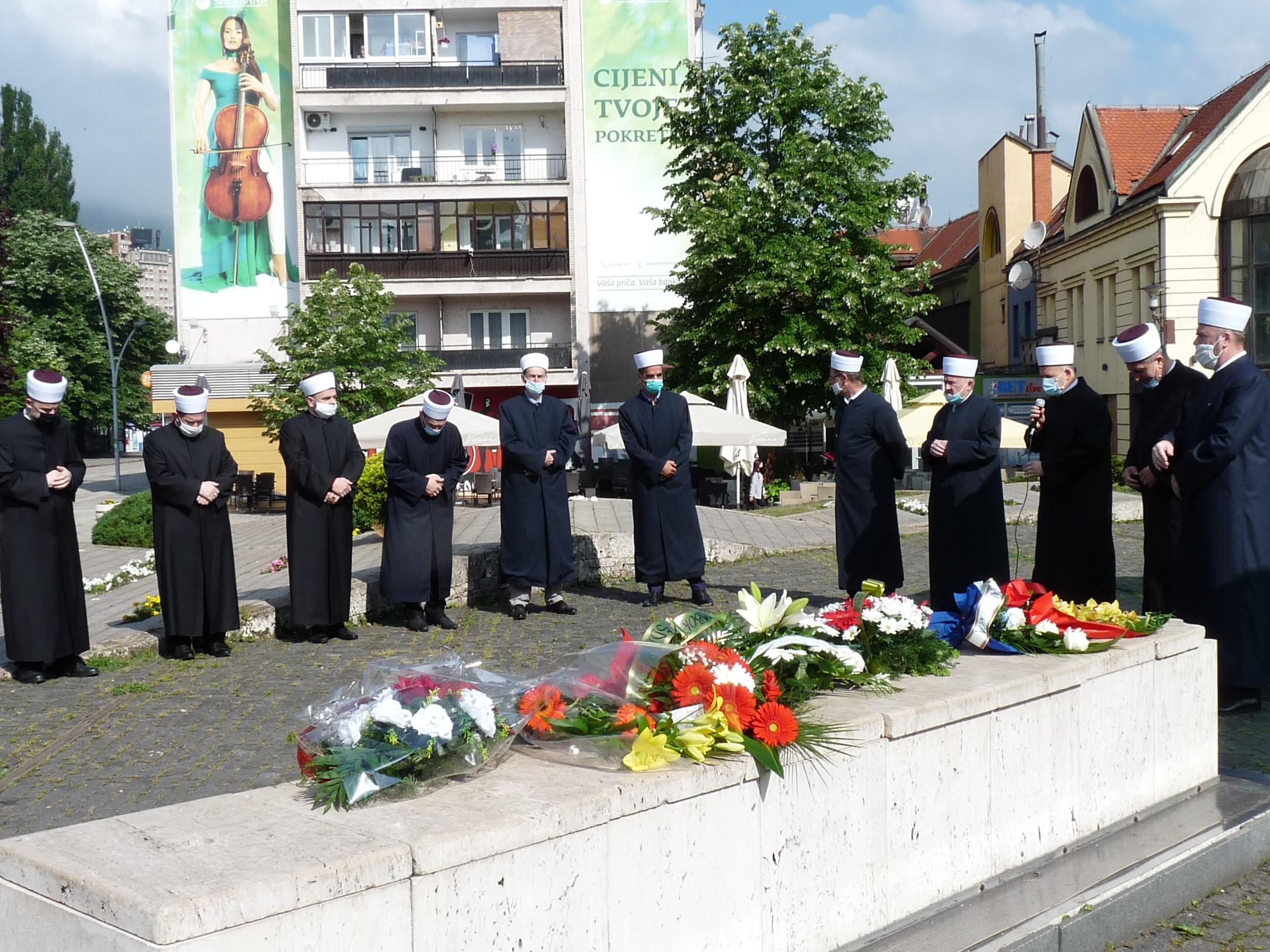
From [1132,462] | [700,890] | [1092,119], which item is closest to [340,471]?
[1132,462]

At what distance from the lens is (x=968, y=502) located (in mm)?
9594

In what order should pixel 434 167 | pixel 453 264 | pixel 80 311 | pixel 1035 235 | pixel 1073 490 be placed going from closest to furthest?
pixel 1073 490, pixel 1035 235, pixel 453 264, pixel 434 167, pixel 80 311

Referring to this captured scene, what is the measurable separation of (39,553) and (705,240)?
26.7 metres

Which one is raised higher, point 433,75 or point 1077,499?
point 433,75

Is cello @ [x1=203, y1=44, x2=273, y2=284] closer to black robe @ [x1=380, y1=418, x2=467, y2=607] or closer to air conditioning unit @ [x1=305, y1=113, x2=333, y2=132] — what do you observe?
air conditioning unit @ [x1=305, y1=113, x2=333, y2=132]

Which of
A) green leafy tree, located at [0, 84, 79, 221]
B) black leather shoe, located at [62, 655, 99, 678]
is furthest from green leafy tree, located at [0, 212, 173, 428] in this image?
black leather shoe, located at [62, 655, 99, 678]

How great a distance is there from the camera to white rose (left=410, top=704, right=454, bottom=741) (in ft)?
11.2

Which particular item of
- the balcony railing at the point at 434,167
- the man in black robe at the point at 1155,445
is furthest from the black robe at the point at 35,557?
the balcony railing at the point at 434,167

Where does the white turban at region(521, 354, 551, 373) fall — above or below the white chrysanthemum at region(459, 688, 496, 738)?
above

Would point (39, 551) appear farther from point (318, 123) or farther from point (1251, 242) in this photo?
point (318, 123)

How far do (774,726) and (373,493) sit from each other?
1437 cm

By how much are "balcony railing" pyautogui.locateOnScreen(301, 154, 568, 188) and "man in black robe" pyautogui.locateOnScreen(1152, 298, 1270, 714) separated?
44.5 metres

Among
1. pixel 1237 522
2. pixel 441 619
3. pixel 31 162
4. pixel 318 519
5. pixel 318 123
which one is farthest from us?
pixel 31 162

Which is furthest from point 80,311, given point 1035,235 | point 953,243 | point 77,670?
point 77,670
